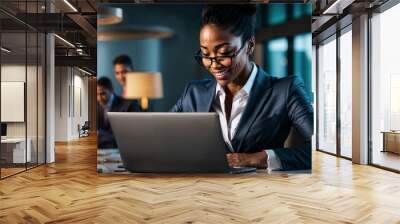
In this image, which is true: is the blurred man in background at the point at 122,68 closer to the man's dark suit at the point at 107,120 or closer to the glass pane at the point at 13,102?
the man's dark suit at the point at 107,120

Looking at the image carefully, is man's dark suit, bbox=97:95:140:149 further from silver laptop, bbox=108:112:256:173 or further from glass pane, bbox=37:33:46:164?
glass pane, bbox=37:33:46:164

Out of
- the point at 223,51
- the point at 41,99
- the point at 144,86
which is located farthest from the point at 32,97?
the point at 223,51

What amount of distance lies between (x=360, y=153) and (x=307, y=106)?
7.99ft

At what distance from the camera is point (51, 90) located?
827 centimetres

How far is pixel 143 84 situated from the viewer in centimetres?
652

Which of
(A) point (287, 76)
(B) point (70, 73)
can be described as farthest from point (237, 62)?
(B) point (70, 73)

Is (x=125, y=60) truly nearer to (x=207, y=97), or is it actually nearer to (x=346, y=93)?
(x=207, y=97)

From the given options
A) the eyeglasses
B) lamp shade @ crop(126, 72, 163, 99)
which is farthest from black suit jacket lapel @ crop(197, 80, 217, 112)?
lamp shade @ crop(126, 72, 163, 99)

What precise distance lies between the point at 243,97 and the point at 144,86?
159cm

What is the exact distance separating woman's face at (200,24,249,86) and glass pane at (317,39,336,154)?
4.32m

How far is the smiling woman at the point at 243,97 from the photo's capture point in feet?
20.5

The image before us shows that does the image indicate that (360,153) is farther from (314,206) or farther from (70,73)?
(70,73)

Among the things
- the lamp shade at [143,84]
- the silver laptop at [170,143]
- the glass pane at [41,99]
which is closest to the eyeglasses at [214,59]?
the lamp shade at [143,84]

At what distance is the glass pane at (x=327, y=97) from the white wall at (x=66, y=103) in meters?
9.43
